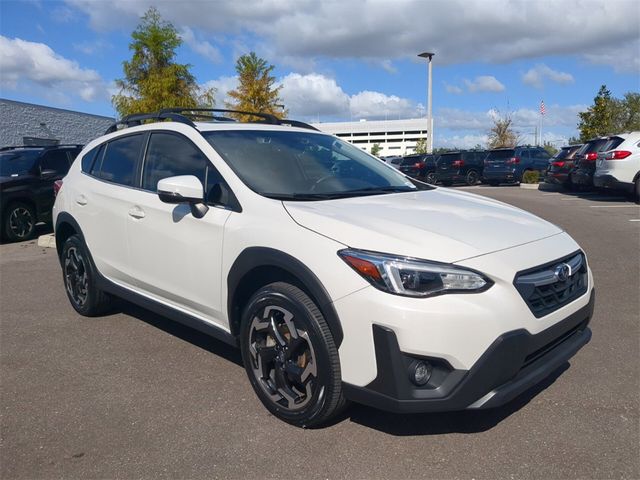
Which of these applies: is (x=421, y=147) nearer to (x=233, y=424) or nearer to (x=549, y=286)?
(x=549, y=286)

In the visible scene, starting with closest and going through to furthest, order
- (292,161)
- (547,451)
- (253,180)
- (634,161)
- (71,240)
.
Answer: (547,451) → (253,180) → (292,161) → (71,240) → (634,161)

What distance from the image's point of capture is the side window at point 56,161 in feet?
36.1

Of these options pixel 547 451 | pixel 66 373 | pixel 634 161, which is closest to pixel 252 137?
pixel 66 373

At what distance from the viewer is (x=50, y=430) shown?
10.3 feet

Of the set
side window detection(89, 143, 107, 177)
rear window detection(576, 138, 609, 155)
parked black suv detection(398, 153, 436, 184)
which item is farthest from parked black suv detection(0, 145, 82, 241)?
parked black suv detection(398, 153, 436, 184)

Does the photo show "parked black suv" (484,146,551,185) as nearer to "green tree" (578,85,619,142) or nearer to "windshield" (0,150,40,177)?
"green tree" (578,85,619,142)

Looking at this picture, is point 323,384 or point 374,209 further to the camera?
point 374,209

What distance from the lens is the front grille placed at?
2707 millimetres

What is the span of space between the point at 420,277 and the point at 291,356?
89 centimetres

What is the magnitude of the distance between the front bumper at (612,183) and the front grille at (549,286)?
1257cm

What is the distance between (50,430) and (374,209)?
87.7 inches

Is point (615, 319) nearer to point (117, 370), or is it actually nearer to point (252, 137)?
point (252, 137)

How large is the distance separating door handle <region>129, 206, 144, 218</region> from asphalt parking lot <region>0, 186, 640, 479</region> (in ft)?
3.48

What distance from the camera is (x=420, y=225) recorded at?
2893mm
